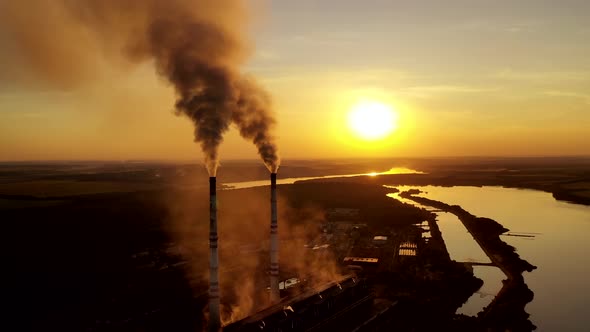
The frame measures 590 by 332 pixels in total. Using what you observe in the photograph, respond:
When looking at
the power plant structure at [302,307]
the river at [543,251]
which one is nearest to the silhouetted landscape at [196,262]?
the river at [543,251]

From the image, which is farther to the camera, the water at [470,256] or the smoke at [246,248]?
the smoke at [246,248]

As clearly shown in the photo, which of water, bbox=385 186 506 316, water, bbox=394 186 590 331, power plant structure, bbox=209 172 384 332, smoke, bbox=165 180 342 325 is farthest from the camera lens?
smoke, bbox=165 180 342 325

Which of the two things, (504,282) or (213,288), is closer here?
(213,288)

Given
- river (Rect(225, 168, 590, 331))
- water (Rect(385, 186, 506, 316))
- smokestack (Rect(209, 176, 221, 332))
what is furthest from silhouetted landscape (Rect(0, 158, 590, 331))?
smokestack (Rect(209, 176, 221, 332))

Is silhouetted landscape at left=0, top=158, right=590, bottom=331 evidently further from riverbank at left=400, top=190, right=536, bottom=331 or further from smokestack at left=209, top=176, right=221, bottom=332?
smokestack at left=209, top=176, right=221, bottom=332

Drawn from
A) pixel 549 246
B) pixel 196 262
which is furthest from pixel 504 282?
pixel 196 262

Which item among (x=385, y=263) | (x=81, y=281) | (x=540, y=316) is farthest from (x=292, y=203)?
(x=540, y=316)

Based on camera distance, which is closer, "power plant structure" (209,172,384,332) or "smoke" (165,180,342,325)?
"power plant structure" (209,172,384,332)

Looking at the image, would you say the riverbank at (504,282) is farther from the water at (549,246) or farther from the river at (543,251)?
the water at (549,246)

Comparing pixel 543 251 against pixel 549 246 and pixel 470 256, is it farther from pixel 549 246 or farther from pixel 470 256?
pixel 470 256

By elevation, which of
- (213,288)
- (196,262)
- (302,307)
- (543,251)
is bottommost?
(543,251)
